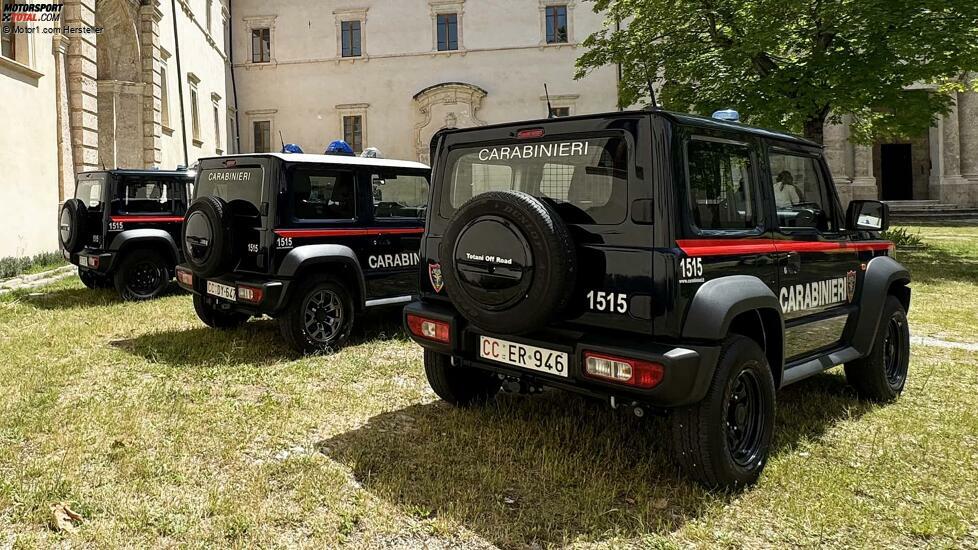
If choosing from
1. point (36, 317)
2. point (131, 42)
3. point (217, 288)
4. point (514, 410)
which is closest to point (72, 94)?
point (131, 42)

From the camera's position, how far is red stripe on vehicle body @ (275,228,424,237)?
6286 millimetres

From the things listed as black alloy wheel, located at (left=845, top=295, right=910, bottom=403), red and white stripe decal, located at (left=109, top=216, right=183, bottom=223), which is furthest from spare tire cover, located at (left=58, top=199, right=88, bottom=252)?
black alloy wheel, located at (left=845, top=295, right=910, bottom=403)

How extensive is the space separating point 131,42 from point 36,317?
13005mm

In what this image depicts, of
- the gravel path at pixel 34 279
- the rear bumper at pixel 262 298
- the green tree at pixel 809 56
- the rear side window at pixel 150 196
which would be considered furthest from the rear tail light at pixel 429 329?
the green tree at pixel 809 56

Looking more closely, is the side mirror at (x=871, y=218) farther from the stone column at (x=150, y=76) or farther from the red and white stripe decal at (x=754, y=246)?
the stone column at (x=150, y=76)

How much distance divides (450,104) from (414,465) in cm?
2766

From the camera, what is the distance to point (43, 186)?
14141 millimetres

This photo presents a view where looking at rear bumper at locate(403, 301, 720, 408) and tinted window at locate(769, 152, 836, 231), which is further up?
tinted window at locate(769, 152, 836, 231)

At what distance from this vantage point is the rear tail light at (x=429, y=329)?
3.95 metres

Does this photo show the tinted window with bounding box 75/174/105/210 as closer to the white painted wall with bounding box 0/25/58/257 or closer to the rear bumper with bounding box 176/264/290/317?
the white painted wall with bounding box 0/25/58/257

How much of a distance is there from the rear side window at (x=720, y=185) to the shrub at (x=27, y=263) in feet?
43.2

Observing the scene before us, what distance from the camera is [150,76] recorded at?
18.7 meters

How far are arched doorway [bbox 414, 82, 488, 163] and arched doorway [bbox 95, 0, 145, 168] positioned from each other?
13.2m

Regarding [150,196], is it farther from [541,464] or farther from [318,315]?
[541,464]
